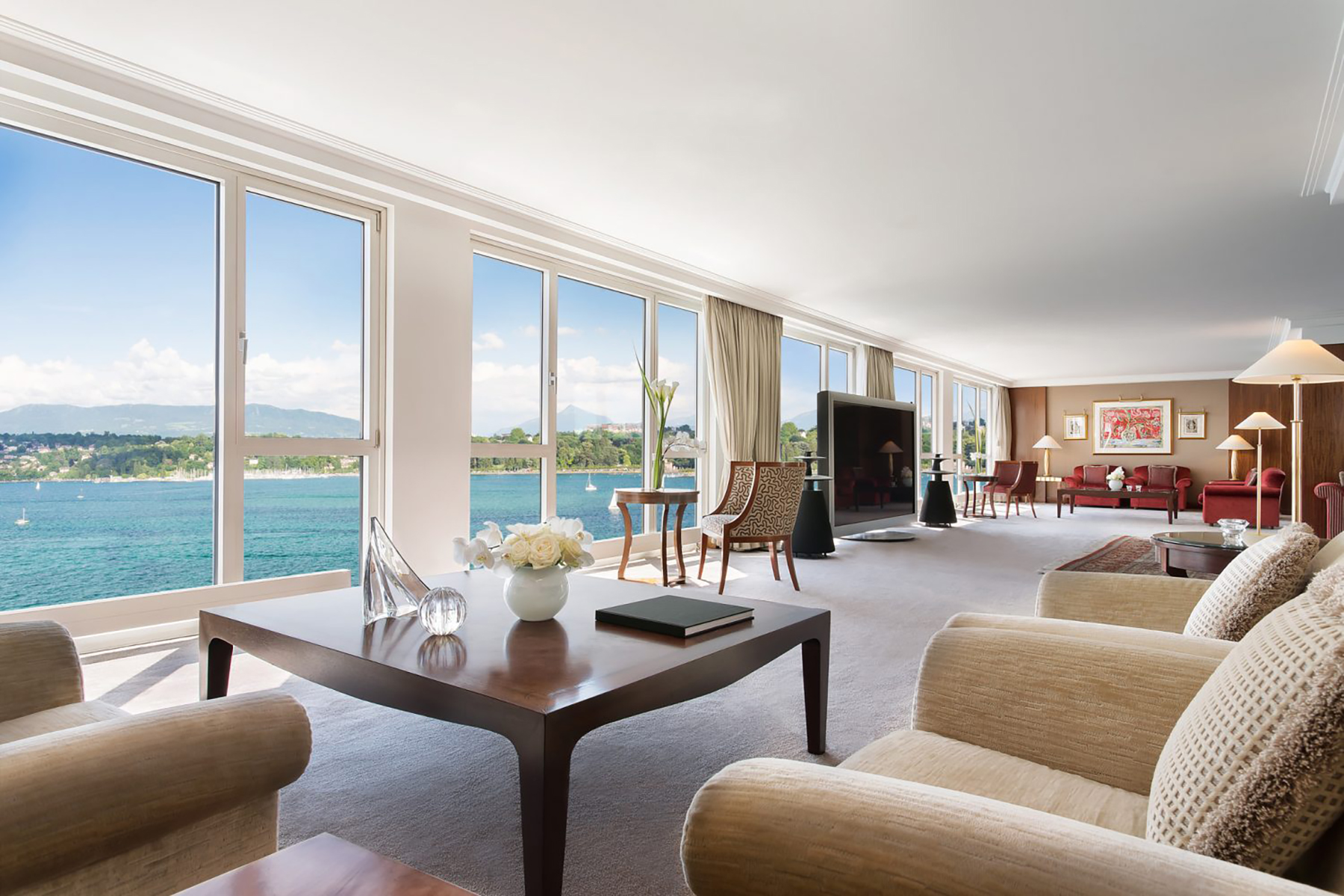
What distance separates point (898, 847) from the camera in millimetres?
718

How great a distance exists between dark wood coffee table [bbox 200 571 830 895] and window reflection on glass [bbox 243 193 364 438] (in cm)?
200

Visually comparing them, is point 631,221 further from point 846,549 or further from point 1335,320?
point 1335,320

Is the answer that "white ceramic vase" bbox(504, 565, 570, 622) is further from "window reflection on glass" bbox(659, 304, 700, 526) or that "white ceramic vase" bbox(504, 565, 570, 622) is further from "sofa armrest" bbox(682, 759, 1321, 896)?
"window reflection on glass" bbox(659, 304, 700, 526)

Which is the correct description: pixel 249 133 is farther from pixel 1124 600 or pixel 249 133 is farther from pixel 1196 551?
pixel 1196 551

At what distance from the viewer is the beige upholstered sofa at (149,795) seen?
2.88 ft

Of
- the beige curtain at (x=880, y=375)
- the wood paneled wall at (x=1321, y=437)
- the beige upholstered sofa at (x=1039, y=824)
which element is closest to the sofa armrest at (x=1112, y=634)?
the beige upholstered sofa at (x=1039, y=824)

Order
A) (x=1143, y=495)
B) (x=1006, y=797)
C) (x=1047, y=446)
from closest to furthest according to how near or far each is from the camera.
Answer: (x=1006, y=797)
(x=1143, y=495)
(x=1047, y=446)

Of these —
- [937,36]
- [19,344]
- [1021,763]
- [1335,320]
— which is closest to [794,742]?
[1021,763]

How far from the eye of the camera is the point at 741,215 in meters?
4.92

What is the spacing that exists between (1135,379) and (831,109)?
42.4 ft

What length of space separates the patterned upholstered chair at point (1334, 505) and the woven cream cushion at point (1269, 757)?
7.20m

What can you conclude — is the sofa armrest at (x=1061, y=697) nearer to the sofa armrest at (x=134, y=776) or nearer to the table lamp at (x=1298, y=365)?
the sofa armrest at (x=134, y=776)

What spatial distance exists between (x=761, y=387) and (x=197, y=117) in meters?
4.96

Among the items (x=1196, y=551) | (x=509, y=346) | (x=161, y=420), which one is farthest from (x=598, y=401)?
(x=1196, y=551)
